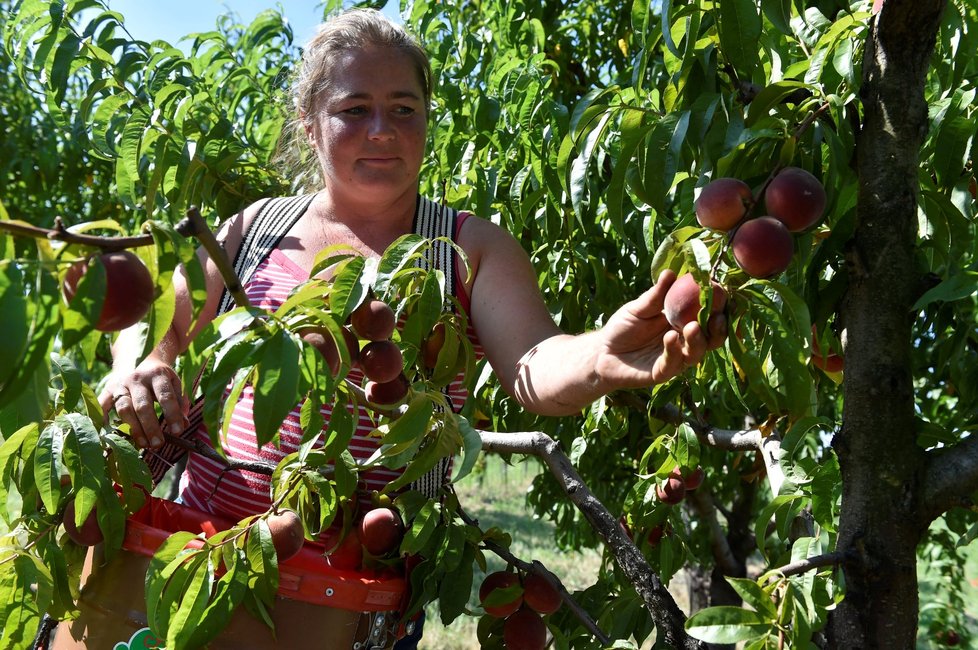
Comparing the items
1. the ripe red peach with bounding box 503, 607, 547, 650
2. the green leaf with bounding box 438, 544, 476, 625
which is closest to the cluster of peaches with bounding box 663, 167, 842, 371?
the green leaf with bounding box 438, 544, 476, 625

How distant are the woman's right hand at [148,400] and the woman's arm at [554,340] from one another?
0.48 m

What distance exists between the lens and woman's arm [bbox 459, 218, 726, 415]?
103 centimetres

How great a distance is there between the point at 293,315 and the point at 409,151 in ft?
2.32

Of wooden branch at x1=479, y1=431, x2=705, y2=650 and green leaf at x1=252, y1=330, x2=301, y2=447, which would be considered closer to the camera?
green leaf at x1=252, y1=330, x2=301, y2=447

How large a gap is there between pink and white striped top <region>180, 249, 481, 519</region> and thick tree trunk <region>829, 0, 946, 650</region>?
Result: 631 millimetres

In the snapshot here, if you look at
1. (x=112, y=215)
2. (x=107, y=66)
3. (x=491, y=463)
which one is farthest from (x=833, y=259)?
(x=491, y=463)

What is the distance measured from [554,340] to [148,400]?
589 mm

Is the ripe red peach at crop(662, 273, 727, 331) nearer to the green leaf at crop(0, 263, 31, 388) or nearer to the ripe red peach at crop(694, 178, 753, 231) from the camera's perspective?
the ripe red peach at crop(694, 178, 753, 231)

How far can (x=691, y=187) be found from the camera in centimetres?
134

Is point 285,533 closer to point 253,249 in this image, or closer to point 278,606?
point 278,606

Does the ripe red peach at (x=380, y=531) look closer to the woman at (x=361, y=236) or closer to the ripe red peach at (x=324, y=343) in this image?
the woman at (x=361, y=236)

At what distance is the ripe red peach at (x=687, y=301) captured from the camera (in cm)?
96

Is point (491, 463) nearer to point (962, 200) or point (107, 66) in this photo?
point (107, 66)

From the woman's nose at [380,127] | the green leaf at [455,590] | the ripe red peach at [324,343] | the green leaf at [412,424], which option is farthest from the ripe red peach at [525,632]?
the woman's nose at [380,127]
